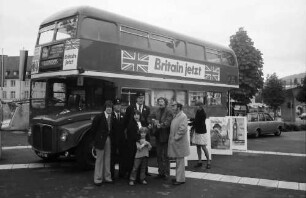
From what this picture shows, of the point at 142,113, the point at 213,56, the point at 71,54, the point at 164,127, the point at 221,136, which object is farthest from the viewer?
the point at 213,56

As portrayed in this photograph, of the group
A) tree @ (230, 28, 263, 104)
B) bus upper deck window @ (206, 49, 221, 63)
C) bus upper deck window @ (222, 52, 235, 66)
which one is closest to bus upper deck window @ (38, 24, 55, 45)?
bus upper deck window @ (206, 49, 221, 63)

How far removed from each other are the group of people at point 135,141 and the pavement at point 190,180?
12.2 inches

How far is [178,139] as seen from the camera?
7156mm

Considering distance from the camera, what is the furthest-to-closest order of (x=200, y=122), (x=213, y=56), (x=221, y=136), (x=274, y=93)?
(x=274, y=93)
(x=213, y=56)
(x=221, y=136)
(x=200, y=122)

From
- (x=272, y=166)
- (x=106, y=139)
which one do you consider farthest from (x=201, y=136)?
(x=106, y=139)

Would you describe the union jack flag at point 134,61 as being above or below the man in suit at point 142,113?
above


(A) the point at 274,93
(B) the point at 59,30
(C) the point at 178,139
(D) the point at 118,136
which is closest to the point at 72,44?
(B) the point at 59,30

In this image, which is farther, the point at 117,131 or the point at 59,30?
the point at 59,30

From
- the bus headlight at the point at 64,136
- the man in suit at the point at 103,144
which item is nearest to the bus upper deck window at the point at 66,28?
the bus headlight at the point at 64,136

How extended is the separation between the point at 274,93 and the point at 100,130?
132ft

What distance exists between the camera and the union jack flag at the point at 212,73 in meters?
13.4

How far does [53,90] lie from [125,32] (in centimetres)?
271

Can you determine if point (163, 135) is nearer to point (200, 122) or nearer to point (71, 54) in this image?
point (200, 122)

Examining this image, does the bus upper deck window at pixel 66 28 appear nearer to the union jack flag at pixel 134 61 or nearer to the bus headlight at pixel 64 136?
the union jack flag at pixel 134 61
